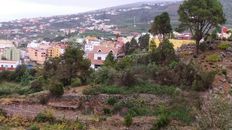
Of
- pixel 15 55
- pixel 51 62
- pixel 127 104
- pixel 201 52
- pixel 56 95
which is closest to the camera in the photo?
pixel 127 104

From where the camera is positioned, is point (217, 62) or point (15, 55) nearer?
point (217, 62)

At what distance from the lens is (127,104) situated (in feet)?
71.9

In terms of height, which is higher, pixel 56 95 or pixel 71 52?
pixel 71 52

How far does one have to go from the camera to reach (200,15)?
84.5 ft

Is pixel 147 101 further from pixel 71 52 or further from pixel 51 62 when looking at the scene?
pixel 51 62

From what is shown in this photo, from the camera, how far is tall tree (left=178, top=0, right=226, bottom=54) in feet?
84.8

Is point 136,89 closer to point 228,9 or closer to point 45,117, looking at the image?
point 45,117

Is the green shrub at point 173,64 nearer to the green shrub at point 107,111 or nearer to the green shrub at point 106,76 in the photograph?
the green shrub at point 106,76

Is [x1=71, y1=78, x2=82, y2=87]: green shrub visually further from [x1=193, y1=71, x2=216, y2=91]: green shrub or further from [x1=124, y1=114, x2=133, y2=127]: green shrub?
[x1=193, y1=71, x2=216, y2=91]: green shrub

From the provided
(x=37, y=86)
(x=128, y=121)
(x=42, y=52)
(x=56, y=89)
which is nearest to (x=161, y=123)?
(x=128, y=121)

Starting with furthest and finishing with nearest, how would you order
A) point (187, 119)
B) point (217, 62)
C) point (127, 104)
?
point (217, 62), point (127, 104), point (187, 119)

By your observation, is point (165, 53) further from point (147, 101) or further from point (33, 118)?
point (33, 118)

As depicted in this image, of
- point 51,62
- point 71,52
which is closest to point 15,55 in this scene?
point 51,62

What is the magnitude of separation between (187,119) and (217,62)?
6534 millimetres
